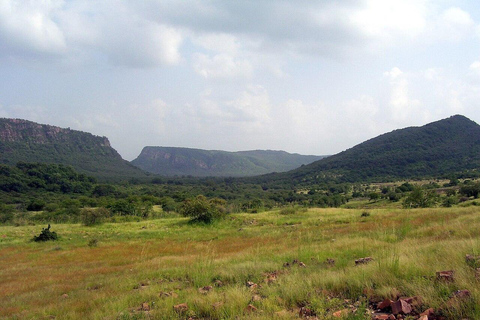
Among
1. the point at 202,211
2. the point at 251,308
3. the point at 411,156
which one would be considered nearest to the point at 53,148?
the point at 202,211

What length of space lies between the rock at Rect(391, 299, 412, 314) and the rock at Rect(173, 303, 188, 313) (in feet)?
10.9

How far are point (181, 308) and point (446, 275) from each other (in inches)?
170

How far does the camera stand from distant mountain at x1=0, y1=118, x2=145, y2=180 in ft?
501

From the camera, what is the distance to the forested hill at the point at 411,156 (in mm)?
104438

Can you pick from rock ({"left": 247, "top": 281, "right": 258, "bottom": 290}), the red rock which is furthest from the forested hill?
the red rock

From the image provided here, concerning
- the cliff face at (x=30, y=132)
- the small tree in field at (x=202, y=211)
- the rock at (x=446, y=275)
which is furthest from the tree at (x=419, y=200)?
the cliff face at (x=30, y=132)

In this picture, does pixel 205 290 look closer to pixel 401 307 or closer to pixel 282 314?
pixel 282 314

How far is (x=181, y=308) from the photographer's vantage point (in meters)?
5.36

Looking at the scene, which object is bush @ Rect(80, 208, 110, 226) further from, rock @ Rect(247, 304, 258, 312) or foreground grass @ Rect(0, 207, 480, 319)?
rock @ Rect(247, 304, 258, 312)

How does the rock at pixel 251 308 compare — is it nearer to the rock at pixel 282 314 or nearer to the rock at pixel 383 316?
the rock at pixel 282 314

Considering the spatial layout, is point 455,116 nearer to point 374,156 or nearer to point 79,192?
point 374,156

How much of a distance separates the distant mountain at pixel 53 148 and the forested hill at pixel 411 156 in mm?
104566

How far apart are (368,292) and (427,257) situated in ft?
6.54

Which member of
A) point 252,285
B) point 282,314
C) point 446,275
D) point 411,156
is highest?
point 411,156
